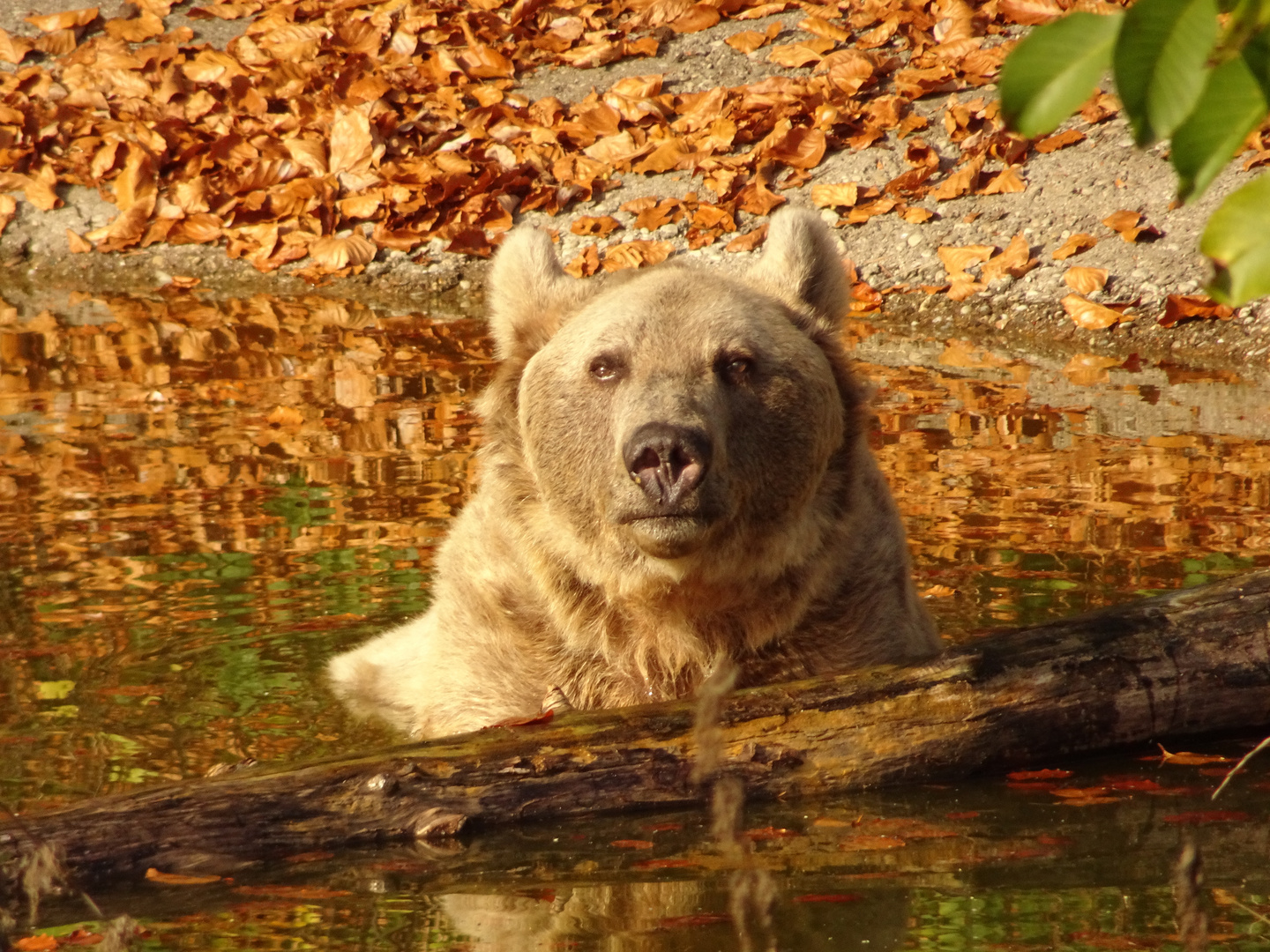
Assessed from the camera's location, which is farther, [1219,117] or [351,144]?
[351,144]

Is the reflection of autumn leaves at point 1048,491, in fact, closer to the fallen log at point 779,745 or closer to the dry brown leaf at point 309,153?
the fallen log at point 779,745

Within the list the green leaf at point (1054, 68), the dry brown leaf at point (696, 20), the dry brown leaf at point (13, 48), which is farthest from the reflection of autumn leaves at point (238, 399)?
the green leaf at point (1054, 68)

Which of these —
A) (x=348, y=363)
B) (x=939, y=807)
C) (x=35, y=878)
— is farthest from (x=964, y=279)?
(x=35, y=878)

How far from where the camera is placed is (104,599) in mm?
7262

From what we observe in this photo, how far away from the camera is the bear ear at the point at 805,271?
5.97 m

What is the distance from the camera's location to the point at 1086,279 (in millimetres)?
11680

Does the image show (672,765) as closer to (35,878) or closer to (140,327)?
(35,878)

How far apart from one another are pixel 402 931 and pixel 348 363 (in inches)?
290

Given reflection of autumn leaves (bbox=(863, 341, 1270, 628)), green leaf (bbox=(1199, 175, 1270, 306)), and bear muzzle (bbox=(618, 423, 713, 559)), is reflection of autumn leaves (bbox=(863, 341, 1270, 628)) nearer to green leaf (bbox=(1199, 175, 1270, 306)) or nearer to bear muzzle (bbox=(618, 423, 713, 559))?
bear muzzle (bbox=(618, 423, 713, 559))

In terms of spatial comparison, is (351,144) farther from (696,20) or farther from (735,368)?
(735,368)

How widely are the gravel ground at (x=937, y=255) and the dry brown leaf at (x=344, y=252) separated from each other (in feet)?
0.44

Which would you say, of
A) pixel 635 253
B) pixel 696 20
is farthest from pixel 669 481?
pixel 696 20

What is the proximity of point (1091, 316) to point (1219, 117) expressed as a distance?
10273mm

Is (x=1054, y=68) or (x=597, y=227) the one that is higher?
(x=597, y=227)
